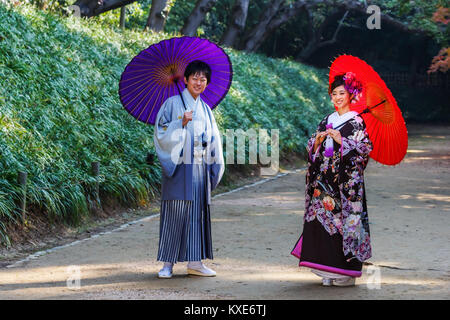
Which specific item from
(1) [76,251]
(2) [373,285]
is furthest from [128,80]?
(2) [373,285]

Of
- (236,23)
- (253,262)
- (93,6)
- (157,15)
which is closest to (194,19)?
(157,15)

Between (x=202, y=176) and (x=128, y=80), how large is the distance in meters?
1.15

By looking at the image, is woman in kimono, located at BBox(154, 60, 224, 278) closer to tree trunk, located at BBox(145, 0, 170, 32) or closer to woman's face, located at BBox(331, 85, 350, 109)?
woman's face, located at BBox(331, 85, 350, 109)

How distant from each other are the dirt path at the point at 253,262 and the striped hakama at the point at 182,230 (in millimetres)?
213

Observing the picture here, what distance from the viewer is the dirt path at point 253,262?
5574 millimetres

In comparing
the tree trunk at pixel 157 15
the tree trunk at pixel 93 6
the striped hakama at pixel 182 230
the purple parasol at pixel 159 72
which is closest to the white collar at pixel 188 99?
the purple parasol at pixel 159 72

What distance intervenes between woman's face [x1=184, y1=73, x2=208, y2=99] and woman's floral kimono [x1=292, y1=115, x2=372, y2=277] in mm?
1152

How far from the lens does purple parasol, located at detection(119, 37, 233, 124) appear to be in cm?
637

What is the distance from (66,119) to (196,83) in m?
4.01

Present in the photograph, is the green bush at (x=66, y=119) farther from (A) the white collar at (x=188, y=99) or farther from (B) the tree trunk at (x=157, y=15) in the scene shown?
(B) the tree trunk at (x=157, y=15)

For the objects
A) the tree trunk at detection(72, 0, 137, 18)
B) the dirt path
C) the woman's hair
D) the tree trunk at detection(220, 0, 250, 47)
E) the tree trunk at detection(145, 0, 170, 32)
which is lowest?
the dirt path

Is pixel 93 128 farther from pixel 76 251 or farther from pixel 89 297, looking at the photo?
pixel 89 297

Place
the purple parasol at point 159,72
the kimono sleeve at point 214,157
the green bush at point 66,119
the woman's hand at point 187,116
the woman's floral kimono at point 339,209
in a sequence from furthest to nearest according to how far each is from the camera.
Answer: the green bush at point 66,119, the purple parasol at point 159,72, the kimono sleeve at point 214,157, the woman's hand at point 187,116, the woman's floral kimono at point 339,209

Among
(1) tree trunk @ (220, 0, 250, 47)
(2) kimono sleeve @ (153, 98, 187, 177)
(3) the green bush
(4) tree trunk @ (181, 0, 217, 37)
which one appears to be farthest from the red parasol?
(1) tree trunk @ (220, 0, 250, 47)
